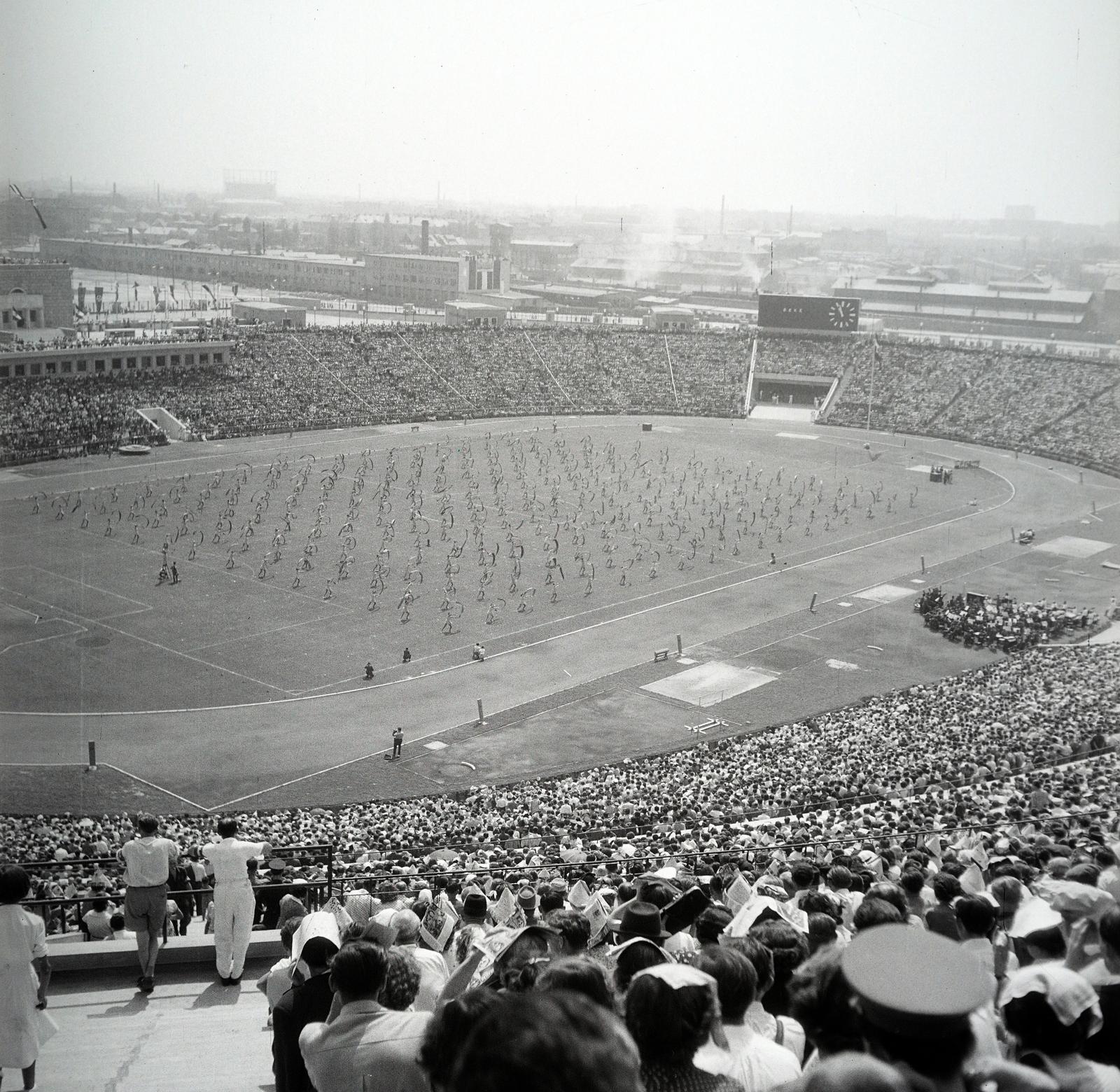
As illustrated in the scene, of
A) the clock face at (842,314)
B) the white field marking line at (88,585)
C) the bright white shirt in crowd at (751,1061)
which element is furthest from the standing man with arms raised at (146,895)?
the clock face at (842,314)

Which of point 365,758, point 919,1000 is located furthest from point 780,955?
point 365,758

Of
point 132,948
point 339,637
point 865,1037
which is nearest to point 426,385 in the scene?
point 339,637

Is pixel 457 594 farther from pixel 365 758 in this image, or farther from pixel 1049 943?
pixel 1049 943

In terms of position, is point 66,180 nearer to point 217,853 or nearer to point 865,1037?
point 217,853

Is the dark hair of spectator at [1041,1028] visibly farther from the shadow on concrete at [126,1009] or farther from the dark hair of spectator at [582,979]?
the shadow on concrete at [126,1009]

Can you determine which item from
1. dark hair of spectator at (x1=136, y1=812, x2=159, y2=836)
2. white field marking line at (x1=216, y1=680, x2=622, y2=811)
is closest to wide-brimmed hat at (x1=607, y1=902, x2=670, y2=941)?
dark hair of spectator at (x1=136, y1=812, x2=159, y2=836)
